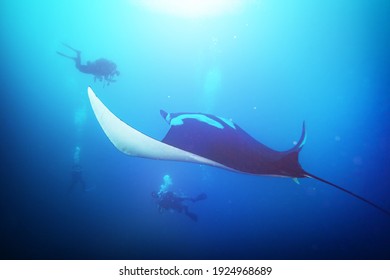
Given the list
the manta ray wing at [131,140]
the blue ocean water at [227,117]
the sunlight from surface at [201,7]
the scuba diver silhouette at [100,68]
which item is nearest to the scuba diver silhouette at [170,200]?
the blue ocean water at [227,117]

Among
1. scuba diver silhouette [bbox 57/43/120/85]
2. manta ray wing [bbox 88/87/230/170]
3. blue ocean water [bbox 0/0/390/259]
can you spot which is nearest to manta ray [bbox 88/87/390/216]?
manta ray wing [bbox 88/87/230/170]

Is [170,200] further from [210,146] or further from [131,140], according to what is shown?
[210,146]

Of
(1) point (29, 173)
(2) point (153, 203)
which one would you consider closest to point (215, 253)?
(2) point (153, 203)

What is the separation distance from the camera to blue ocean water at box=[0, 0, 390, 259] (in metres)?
3.57

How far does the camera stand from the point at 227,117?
11.8 feet

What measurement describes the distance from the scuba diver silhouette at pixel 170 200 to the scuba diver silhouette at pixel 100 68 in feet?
5.89

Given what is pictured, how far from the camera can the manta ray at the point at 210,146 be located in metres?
2.72

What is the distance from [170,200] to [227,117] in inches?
59.1

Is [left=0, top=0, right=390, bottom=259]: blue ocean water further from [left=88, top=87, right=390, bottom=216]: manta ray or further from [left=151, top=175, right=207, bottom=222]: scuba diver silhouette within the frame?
[left=88, top=87, right=390, bottom=216]: manta ray

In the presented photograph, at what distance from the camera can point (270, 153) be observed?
2.73 m

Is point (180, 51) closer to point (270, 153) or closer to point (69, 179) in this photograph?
point (270, 153)

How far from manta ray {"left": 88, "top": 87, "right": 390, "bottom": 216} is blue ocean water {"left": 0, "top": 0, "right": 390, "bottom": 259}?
2.38 feet

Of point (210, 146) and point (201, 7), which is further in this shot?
point (201, 7)

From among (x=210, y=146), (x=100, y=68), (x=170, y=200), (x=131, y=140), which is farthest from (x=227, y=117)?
(x=100, y=68)
